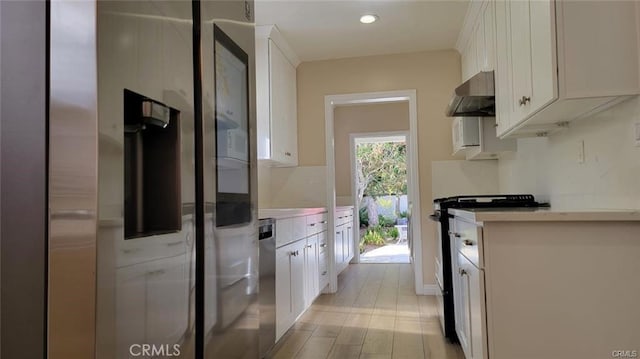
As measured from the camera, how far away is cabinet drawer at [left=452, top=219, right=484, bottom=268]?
163 cm

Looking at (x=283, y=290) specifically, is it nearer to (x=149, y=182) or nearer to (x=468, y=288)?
(x=468, y=288)

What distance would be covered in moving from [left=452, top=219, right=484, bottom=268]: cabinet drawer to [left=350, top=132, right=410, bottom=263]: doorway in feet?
17.8

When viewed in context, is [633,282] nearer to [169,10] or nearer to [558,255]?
[558,255]

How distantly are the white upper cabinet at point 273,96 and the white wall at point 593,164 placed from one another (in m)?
2.07

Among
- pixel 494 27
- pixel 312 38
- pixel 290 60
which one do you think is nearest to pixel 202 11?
pixel 494 27

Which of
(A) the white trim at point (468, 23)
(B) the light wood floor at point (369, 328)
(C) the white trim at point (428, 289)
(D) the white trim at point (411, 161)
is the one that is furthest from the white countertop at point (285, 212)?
(A) the white trim at point (468, 23)

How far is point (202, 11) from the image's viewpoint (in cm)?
102

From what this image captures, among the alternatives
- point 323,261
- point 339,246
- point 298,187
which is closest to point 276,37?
point 298,187

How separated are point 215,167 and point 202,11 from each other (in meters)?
0.38

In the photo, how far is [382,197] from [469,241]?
7.58m

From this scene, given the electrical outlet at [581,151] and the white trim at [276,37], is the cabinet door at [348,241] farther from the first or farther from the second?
the electrical outlet at [581,151]

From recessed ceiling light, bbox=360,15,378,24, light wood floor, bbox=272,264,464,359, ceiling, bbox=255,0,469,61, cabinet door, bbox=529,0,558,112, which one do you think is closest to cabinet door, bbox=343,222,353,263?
light wood floor, bbox=272,264,464,359

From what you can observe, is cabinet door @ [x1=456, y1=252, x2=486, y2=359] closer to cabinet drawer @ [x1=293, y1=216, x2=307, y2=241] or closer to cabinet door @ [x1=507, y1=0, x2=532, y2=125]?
cabinet door @ [x1=507, y1=0, x2=532, y2=125]

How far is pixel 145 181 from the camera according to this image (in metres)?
0.85
